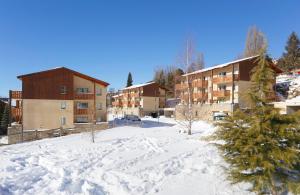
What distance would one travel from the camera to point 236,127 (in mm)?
8641

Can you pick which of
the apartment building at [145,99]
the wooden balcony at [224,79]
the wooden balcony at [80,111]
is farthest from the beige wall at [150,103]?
the wooden balcony at [80,111]

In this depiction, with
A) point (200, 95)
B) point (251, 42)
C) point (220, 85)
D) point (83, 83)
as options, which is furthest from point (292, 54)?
point (83, 83)

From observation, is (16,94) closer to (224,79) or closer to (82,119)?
(82,119)

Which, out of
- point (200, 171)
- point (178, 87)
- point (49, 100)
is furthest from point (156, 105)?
point (200, 171)

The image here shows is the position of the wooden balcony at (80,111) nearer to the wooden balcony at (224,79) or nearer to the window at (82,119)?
the window at (82,119)

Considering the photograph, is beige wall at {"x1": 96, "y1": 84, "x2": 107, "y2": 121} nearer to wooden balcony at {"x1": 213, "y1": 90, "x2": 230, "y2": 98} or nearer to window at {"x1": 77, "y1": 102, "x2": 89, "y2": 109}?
window at {"x1": 77, "y1": 102, "x2": 89, "y2": 109}

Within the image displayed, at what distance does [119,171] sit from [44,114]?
21.9 meters

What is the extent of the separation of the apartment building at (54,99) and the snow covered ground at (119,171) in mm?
14166

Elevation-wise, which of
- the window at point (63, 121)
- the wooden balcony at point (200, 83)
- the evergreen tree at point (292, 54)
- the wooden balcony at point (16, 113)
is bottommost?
the window at point (63, 121)

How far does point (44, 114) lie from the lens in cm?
2928

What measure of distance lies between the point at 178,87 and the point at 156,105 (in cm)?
1198

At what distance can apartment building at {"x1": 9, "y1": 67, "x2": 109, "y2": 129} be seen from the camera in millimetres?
28500

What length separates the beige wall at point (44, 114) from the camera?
28.5m

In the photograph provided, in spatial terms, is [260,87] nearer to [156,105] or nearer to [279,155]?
[279,155]
